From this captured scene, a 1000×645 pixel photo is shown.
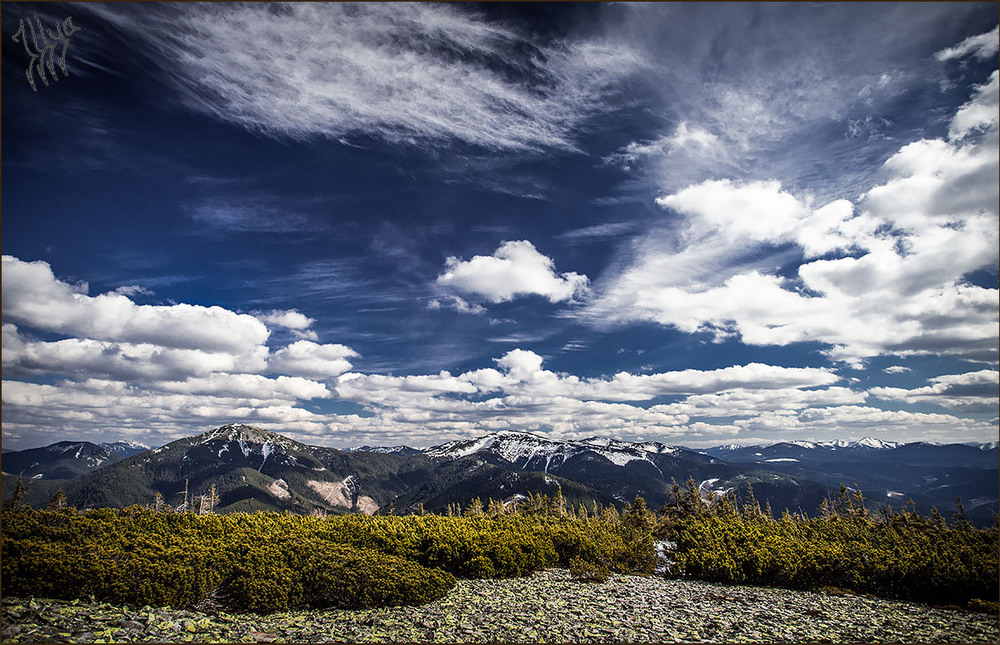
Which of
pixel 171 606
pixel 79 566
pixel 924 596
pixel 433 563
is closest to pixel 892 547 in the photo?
pixel 924 596

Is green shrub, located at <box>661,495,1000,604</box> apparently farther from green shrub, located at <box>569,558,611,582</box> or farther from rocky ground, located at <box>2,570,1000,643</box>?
green shrub, located at <box>569,558,611,582</box>

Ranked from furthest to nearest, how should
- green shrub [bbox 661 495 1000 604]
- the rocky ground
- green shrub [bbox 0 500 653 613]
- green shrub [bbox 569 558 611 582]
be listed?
green shrub [bbox 569 558 611 582]
green shrub [bbox 661 495 1000 604]
green shrub [bbox 0 500 653 613]
the rocky ground

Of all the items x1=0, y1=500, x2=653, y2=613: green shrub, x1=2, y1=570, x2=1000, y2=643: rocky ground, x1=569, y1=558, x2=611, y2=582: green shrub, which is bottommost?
x1=569, y1=558, x2=611, y2=582: green shrub

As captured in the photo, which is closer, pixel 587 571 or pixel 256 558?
pixel 256 558

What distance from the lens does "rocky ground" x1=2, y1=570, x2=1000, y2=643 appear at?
13.4 meters

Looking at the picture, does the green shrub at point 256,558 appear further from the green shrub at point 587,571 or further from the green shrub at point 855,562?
the green shrub at point 855,562

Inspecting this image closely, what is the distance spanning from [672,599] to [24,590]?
22.4m

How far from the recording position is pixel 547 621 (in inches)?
628

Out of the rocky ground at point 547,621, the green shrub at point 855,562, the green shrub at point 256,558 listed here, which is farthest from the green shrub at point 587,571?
the green shrub at point 855,562

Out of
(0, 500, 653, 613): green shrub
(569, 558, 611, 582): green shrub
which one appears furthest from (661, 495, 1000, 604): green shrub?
(569, 558, 611, 582): green shrub

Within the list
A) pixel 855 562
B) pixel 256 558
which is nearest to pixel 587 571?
pixel 855 562

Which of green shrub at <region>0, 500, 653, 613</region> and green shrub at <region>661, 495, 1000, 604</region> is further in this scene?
green shrub at <region>661, 495, 1000, 604</region>

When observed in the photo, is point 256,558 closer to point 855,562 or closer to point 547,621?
point 547,621

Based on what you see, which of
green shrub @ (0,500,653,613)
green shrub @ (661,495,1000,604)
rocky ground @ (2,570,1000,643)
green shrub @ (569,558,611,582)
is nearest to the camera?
rocky ground @ (2,570,1000,643)
